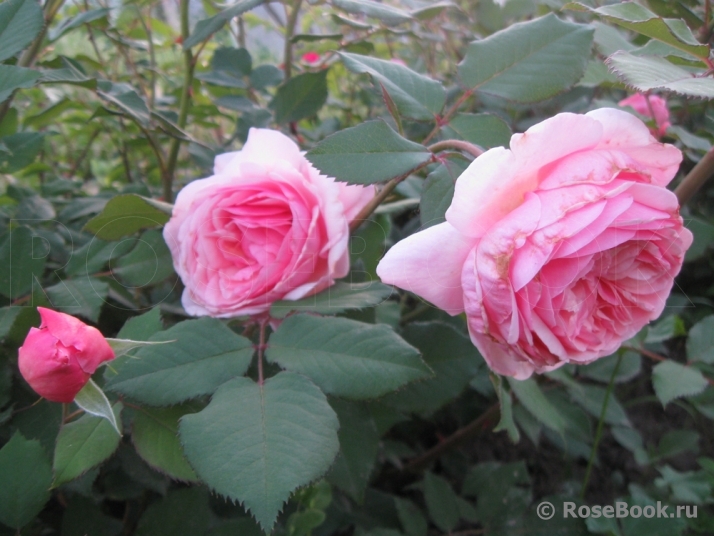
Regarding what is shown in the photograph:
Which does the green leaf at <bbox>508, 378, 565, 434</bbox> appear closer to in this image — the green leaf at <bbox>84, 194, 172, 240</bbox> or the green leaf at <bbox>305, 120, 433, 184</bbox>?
the green leaf at <bbox>305, 120, 433, 184</bbox>

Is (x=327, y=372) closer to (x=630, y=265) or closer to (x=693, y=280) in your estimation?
(x=630, y=265)

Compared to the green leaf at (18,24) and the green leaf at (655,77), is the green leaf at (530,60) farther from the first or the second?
the green leaf at (18,24)

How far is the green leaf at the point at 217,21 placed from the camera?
619 millimetres

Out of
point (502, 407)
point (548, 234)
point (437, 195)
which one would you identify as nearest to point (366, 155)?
point (437, 195)

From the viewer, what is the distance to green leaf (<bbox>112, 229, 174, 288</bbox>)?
634 mm

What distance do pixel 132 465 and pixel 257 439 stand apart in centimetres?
27

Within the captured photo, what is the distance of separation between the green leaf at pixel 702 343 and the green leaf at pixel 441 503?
401 mm

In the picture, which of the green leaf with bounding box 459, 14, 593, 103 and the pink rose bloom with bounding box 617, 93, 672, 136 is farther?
the pink rose bloom with bounding box 617, 93, 672, 136

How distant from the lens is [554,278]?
404mm

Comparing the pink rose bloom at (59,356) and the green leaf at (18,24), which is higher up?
the green leaf at (18,24)

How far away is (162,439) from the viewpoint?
481 millimetres

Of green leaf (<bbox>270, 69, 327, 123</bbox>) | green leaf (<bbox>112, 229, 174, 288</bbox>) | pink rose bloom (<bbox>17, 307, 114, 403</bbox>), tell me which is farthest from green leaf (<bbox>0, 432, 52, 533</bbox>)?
green leaf (<bbox>270, 69, 327, 123</bbox>)

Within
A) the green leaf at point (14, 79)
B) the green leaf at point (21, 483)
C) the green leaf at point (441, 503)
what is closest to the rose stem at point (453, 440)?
the green leaf at point (441, 503)

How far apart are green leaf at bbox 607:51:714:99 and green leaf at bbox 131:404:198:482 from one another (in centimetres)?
47
